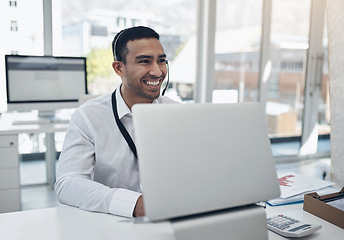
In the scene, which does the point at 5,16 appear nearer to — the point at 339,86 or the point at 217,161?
the point at 339,86

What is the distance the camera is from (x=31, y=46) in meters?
3.08

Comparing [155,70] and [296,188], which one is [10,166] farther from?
[296,188]

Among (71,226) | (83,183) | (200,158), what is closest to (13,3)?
(83,183)

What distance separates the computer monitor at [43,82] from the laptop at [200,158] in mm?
2438

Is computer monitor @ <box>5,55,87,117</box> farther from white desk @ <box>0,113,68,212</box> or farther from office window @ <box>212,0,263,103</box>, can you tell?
office window @ <box>212,0,263,103</box>

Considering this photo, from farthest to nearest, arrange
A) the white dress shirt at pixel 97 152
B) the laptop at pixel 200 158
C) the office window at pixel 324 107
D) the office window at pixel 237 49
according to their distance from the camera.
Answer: the office window at pixel 324 107
the office window at pixel 237 49
the white dress shirt at pixel 97 152
the laptop at pixel 200 158

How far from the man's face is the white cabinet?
1533 millimetres

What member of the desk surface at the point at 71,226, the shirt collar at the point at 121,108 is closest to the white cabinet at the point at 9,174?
the shirt collar at the point at 121,108

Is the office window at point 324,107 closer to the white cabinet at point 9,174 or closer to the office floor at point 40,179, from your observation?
the office floor at point 40,179

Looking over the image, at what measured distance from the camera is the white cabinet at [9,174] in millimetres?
2354

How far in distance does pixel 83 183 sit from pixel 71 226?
0.52 feet

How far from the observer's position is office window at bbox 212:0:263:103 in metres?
3.70

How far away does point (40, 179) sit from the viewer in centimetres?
326

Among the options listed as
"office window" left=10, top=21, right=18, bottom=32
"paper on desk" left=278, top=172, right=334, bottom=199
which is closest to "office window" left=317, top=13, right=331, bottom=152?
"paper on desk" left=278, top=172, right=334, bottom=199
